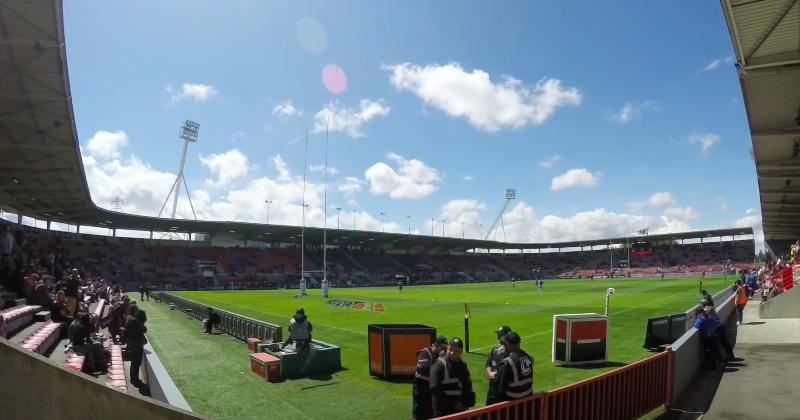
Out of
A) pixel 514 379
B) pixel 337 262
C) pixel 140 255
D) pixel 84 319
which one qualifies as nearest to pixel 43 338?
pixel 84 319

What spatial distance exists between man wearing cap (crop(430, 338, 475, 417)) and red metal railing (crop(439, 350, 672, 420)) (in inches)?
29.6

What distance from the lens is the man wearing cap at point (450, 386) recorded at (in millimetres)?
6133

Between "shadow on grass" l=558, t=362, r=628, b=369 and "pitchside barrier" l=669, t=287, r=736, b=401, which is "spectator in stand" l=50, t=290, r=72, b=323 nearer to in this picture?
"shadow on grass" l=558, t=362, r=628, b=369

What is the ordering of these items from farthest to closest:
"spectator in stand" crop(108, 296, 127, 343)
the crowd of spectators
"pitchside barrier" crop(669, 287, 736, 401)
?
1. "spectator in stand" crop(108, 296, 127, 343)
2. the crowd of spectators
3. "pitchside barrier" crop(669, 287, 736, 401)

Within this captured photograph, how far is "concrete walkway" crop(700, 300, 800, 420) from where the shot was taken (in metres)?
8.28

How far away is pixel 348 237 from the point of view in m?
92.4

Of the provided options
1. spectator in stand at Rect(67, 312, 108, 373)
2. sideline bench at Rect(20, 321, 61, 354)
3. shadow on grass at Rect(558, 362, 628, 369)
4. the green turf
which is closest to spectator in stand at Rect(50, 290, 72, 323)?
sideline bench at Rect(20, 321, 61, 354)

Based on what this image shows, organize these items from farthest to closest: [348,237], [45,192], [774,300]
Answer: [348,237] → [45,192] → [774,300]

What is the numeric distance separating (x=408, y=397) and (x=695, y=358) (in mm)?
6751

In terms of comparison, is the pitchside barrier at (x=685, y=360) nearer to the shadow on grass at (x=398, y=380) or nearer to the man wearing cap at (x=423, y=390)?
the man wearing cap at (x=423, y=390)

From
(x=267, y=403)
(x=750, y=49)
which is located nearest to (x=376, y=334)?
(x=267, y=403)

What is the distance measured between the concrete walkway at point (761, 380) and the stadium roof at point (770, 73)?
6.58 metres

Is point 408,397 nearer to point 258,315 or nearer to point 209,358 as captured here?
point 209,358

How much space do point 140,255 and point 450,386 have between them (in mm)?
80130
